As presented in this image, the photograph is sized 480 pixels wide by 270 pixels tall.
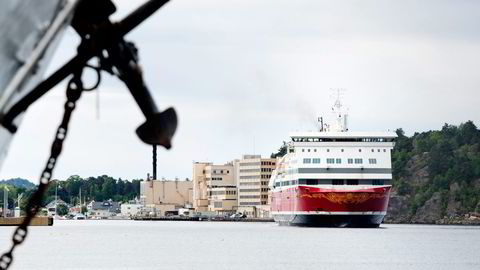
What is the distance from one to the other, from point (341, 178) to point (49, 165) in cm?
10185

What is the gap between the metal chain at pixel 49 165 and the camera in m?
3.89

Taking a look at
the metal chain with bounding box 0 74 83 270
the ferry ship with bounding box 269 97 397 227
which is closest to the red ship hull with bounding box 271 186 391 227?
the ferry ship with bounding box 269 97 397 227

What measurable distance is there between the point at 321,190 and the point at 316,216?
102 inches

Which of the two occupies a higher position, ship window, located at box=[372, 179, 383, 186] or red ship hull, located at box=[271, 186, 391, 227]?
ship window, located at box=[372, 179, 383, 186]

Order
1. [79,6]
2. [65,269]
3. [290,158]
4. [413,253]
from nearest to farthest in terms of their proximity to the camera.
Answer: [79,6] → [65,269] → [413,253] → [290,158]

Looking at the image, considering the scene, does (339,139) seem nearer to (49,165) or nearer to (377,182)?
(377,182)

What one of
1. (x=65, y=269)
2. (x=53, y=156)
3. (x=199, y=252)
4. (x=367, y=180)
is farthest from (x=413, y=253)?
(x=53, y=156)

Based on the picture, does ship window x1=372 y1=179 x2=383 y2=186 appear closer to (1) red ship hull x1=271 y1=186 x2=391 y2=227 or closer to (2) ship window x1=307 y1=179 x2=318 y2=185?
(1) red ship hull x1=271 y1=186 x2=391 y2=227

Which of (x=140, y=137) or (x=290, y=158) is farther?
(x=290, y=158)

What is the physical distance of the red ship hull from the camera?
104875mm

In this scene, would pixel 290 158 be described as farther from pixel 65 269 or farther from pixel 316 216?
pixel 65 269

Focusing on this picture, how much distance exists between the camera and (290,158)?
117 m

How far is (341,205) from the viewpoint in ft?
345

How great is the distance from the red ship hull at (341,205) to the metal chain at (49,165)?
330ft
